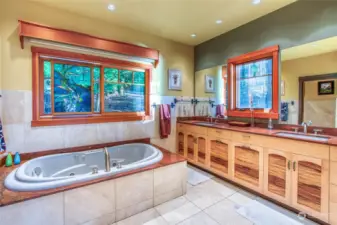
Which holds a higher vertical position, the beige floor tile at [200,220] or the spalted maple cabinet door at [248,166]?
the spalted maple cabinet door at [248,166]

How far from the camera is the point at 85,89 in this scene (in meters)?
2.74

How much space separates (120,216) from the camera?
5.90ft

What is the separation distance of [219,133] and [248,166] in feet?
2.06

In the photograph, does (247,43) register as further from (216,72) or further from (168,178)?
(168,178)

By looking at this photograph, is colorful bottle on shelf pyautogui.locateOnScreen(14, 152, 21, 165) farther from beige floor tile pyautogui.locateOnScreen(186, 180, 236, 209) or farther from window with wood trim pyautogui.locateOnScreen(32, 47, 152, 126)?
beige floor tile pyautogui.locateOnScreen(186, 180, 236, 209)

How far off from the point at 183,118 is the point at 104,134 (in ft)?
5.50

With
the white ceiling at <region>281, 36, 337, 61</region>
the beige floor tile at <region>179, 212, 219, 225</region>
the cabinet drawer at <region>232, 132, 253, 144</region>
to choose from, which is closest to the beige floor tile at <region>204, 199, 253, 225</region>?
the beige floor tile at <region>179, 212, 219, 225</region>

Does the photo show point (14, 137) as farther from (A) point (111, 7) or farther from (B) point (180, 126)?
(B) point (180, 126)

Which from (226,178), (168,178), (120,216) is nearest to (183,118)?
(226,178)

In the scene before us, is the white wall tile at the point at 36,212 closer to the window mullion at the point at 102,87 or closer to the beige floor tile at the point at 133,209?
the beige floor tile at the point at 133,209

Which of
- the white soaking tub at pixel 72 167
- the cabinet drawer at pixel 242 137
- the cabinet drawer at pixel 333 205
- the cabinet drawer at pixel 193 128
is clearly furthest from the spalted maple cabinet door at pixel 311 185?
the white soaking tub at pixel 72 167

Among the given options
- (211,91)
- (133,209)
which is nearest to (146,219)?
(133,209)

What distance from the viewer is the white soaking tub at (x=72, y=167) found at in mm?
1559

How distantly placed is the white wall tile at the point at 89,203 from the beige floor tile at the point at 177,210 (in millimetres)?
548
